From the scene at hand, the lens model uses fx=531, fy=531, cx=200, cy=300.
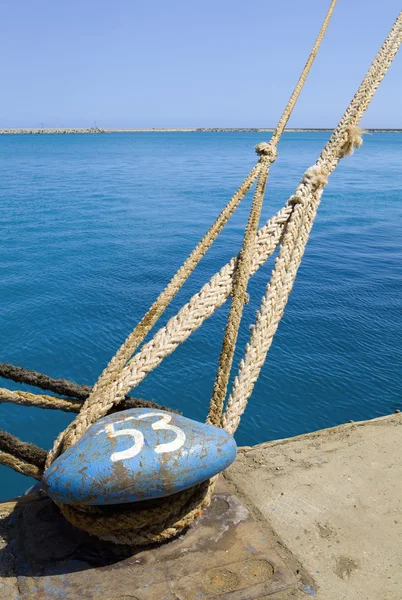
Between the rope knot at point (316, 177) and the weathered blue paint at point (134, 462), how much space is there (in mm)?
1549

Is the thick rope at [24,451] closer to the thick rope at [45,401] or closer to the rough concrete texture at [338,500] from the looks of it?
the thick rope at [45,401]

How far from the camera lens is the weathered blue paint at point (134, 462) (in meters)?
2.16

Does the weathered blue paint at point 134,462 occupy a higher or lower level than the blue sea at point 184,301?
higher

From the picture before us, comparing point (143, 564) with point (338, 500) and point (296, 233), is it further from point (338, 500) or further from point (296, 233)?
point (296, 233)

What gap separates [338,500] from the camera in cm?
328

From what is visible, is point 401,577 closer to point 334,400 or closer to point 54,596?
point 54,596

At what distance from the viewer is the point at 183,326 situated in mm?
2771

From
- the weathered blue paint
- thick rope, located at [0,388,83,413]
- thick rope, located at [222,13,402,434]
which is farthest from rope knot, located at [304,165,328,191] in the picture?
thick rope, located at [0,388,83,413]

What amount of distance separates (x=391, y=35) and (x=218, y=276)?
1.72 meters

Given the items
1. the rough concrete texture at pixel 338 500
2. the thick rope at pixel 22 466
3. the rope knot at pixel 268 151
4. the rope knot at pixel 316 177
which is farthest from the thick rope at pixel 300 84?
the thick rope at pixel 22 466

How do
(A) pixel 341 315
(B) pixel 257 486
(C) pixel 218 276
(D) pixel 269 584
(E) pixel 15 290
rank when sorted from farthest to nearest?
(E) pixel 15 290, (A) pixel 341 315, (B) pixel 257 486, (C) pixel 218 276, (D) pixel 269 584

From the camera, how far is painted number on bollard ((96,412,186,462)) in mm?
2195

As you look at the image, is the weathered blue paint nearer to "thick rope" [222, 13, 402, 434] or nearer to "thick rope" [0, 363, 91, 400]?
"thick rope" [222, 13, 402, 434]

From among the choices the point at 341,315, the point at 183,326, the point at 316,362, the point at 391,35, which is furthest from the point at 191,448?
the point at 341,315
